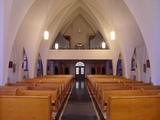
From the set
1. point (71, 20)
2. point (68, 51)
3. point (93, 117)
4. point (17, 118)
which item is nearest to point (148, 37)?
point (93, 117)

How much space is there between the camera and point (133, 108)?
6.17 meters

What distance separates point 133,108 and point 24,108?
7.66 ft

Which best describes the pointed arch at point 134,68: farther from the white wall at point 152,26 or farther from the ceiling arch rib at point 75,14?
the white wall at point 152,26

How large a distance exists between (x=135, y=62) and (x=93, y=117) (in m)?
14.5

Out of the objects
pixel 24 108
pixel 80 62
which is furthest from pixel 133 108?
pixel 80 62

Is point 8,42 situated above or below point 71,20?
below

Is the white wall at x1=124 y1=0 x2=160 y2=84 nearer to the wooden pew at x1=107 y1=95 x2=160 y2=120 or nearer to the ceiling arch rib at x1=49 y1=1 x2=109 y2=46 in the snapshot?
the wooden pew at x1=107 y1=95 x2=160 y2=120

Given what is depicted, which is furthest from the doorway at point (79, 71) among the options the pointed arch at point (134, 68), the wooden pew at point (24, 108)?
the wooden pew at point (24, 108)

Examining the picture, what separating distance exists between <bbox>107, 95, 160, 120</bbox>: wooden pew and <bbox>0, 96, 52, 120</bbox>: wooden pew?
1.42 metres

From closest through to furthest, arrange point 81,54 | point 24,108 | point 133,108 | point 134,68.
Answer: point 133,108, point 24,108, point 134,68, point 81,54

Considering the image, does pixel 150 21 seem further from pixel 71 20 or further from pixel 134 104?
pixel 71 20

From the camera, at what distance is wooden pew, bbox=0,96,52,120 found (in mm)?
6320

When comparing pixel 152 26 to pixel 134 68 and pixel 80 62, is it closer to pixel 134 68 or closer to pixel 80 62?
pixel 134 68

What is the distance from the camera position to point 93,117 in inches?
344
